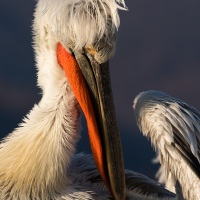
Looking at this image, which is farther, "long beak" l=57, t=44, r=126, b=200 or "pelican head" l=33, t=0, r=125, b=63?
"long beak" l=57, t=44, r=126, b=200

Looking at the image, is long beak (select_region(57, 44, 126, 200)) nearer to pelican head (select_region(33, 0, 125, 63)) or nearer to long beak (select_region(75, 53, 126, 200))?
long beak (select_region(75, 53, 126, 200))

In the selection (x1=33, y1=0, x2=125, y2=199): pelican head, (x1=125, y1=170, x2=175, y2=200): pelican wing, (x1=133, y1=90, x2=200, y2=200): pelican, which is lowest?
(x1=125, y1=170, x2=175, y2=200): pelican wing

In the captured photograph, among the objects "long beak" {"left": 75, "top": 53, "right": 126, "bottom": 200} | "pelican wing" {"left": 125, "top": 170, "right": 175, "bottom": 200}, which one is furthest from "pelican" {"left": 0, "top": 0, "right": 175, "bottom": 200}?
"pelican wing" {"left": 125, "top": 170, "right": 175, "bottom": 200}

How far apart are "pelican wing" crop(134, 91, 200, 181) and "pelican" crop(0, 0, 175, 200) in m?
0.27

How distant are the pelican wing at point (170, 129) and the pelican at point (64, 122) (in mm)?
273

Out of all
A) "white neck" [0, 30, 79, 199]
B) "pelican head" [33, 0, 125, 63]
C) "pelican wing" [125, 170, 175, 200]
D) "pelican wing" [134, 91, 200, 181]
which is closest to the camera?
"pelican head" [33, 0, 125, 63]

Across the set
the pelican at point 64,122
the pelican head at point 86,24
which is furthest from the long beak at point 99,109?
the pelican head at point 86,24

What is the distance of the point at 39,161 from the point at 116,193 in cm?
69

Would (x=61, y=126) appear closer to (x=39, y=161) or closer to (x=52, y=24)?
(x=39, y=161)

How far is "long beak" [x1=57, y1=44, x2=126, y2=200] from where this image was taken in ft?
21.1

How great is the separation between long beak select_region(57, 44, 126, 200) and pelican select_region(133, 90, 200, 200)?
282 mm

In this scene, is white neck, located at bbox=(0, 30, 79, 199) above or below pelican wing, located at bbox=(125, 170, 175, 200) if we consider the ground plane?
above

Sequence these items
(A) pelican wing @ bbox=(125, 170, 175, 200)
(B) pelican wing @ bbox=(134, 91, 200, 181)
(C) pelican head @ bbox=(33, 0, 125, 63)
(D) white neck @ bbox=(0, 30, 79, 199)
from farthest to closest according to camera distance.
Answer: (A) pelican wing @ bbox=(125, 170, 175, 200), (D) white neck @ bbox=(0, 30, 79, 199), (B) pelican wing @ bbox=(134, 91, 200, 181), (C) pelican head @ bbox=(33, 0, 125, 63)

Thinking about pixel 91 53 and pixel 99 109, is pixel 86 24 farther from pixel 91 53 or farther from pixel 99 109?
pixel 99 109
